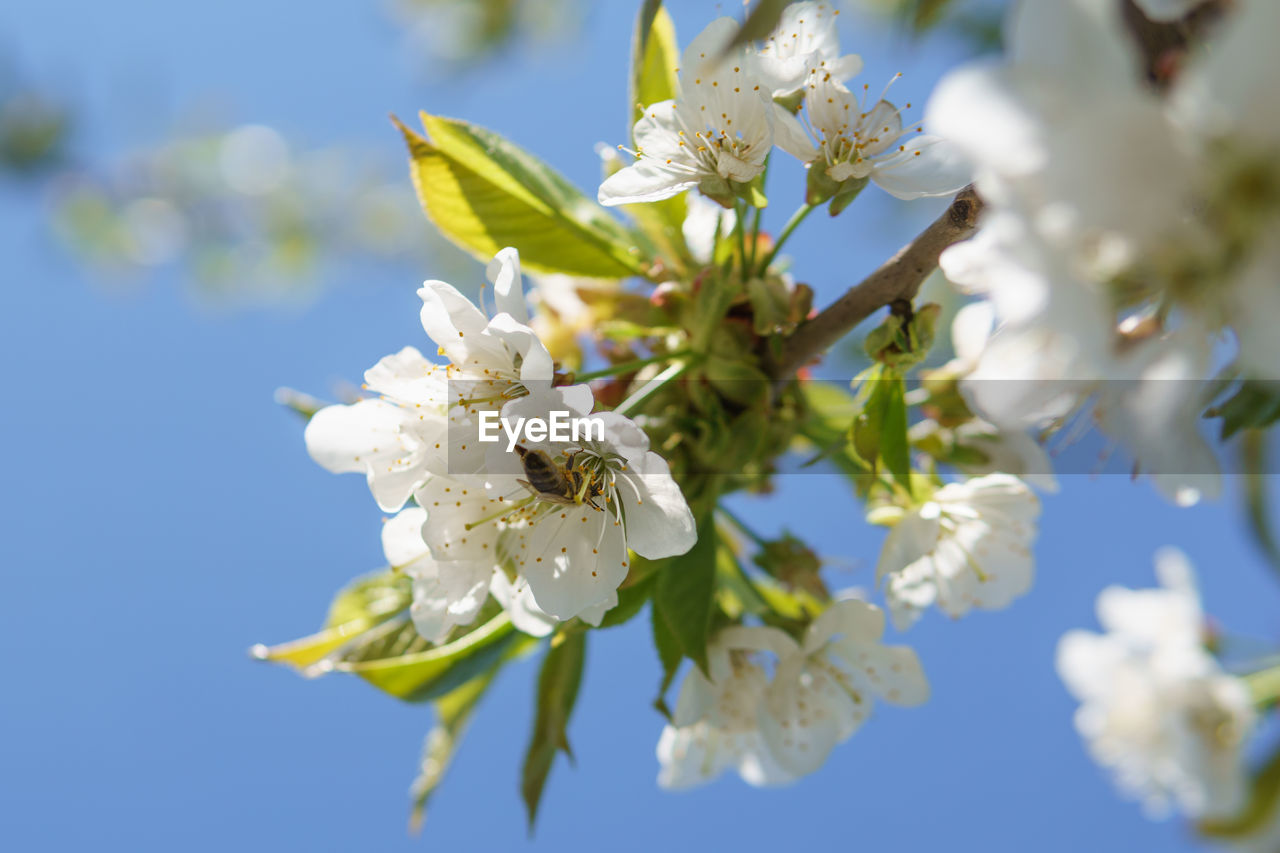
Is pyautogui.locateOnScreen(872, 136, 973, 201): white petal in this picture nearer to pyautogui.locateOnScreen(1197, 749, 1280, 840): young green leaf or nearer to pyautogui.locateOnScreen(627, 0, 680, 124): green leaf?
pyautogui.locateOnScreen(627, 0, 680, 124): green leaf

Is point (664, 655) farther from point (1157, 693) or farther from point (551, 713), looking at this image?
point (1157, 693)

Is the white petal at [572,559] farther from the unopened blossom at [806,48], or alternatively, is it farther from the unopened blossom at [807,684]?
the unopened blossom at [806,48]

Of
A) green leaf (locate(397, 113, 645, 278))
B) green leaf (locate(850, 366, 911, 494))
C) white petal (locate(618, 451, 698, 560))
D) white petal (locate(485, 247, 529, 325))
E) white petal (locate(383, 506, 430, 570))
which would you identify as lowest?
green leaf (locate(850, 366, 911, 494))

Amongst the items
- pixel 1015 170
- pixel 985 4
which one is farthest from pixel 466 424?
pixel 985 4

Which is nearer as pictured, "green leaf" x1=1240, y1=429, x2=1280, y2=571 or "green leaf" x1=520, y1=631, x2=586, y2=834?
"green leaf" x1=1240, y1=429, x2=1280, y2=571

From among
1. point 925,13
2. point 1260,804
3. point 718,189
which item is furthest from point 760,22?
point 1260,804

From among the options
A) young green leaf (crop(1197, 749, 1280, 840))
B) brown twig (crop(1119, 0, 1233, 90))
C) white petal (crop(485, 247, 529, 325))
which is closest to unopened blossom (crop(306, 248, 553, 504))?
white petal (crop(485, 247, 529, 325))

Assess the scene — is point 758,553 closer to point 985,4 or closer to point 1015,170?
point 1015,170
